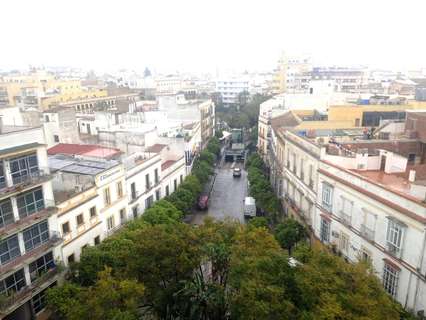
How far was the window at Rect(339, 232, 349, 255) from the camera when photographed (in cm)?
2711

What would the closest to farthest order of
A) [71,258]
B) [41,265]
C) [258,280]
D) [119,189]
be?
[258,280], [41,265], [71,258], [119,189]

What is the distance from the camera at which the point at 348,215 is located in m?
26.7

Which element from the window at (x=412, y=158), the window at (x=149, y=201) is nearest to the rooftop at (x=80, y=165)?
the window at (x=149, y=201)

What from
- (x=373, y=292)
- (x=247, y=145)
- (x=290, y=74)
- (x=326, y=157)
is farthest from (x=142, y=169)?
(x=290, y=74)

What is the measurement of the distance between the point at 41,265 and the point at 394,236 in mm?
23149

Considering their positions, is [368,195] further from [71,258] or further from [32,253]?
[32,253]

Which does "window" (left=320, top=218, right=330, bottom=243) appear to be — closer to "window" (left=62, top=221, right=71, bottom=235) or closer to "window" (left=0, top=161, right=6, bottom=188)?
"window" (left=62, top=221, right=71, bottom=235)

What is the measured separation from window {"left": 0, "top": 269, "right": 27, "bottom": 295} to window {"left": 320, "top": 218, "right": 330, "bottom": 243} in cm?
2238

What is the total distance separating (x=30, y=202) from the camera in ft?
80.1

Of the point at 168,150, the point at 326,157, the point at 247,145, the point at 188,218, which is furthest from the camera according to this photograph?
the point at 247,145

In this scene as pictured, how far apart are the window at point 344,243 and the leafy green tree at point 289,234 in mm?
4078

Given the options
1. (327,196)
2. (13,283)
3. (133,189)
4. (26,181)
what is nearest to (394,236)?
(327,196)

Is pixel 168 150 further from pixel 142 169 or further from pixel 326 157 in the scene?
pixel 326 157

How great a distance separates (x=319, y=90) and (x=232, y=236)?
5398 centimetres
